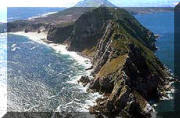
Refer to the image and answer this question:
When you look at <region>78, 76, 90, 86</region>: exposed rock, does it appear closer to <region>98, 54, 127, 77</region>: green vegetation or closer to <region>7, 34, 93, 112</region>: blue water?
<region>7, 34, 93, 112</region>: blue water

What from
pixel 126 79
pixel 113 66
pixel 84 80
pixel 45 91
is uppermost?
pixel 113 66

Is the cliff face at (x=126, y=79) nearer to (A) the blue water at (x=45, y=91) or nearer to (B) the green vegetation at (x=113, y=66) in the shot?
(B) the green vegetation at (x=113, y=66)

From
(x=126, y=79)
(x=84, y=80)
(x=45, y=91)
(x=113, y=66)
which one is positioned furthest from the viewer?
(x=84, y=80)

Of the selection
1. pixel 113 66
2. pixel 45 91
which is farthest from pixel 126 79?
pixel 45 91

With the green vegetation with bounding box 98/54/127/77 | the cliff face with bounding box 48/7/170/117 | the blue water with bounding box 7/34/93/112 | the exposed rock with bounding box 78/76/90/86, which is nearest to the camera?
the cliff face with bounding box 48/7/170/117

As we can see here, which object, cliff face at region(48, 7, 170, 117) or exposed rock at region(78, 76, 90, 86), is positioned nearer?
cliff face at region(48, 7, 170, 117)

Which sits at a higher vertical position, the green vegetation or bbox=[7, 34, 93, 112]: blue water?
the green vegetation

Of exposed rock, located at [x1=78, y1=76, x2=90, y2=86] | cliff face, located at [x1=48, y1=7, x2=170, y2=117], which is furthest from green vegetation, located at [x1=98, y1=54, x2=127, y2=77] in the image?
exposed rock, located at [x1=78, y1=76, x2=90, y2=86]

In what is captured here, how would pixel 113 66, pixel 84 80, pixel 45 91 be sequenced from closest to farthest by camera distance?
pixel 45 91 < pixel 113 66 < pixel 84 80

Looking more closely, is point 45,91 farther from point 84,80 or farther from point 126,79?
point 126,79

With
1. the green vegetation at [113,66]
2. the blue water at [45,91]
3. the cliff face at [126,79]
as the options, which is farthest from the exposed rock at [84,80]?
the green vegetation at [113,66]

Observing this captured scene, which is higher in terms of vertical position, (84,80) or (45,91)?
(84,80)

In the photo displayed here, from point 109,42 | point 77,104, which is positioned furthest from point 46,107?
point 109,42
